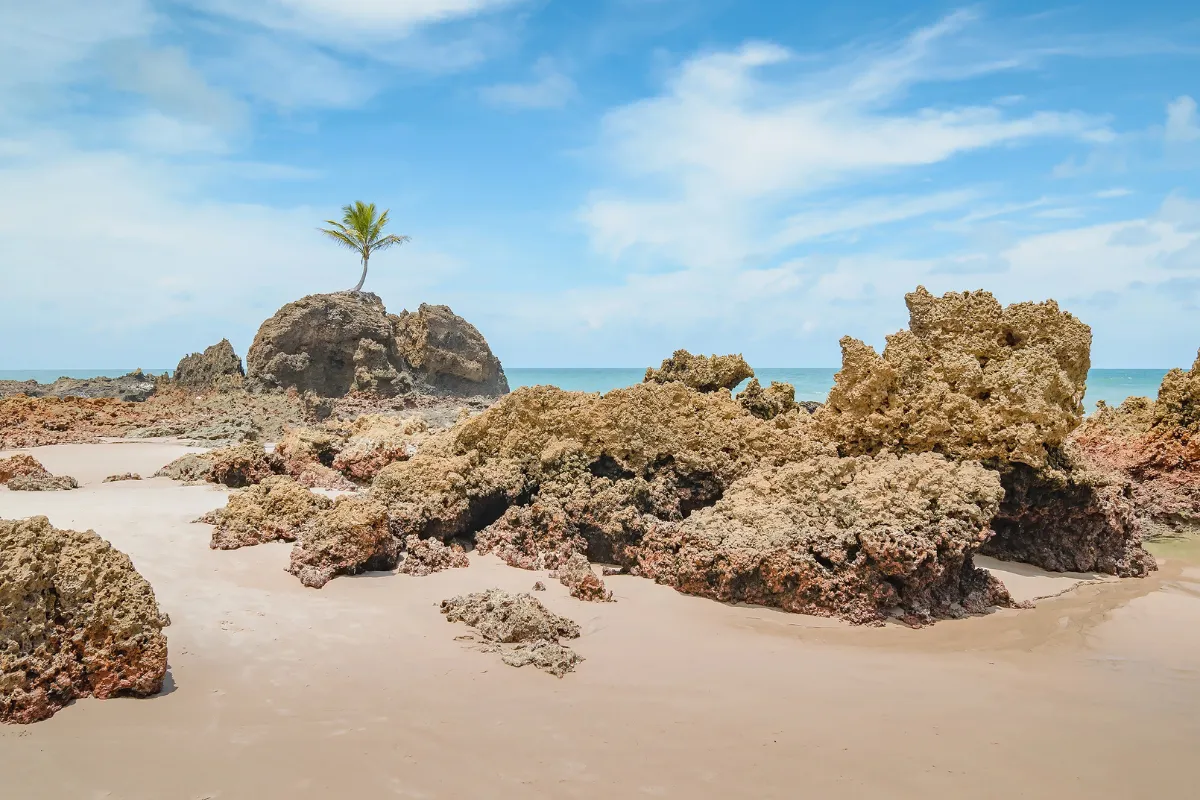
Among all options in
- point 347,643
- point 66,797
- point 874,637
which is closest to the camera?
point 66,797

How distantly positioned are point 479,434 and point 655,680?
172 inches

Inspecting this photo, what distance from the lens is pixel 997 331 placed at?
7816 mm

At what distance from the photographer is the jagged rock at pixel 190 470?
9.58 metres

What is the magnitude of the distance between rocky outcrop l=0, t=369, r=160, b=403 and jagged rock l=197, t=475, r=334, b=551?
17.8 meters

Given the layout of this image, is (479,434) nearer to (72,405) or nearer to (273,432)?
(273,432)

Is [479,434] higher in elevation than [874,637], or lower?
higher

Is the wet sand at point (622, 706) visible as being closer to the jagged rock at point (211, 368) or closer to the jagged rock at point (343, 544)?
the jagged rock at point (343, 544)

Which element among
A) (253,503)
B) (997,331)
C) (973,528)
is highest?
(997,331)

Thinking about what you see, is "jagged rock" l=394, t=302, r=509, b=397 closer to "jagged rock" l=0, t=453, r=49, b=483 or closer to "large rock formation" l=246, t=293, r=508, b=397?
"large rock formation" l=246, t=293, r=508, b=397

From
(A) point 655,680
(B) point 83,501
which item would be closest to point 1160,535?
(A) point 655,680

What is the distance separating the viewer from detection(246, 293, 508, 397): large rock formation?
19.9 m

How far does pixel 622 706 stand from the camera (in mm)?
A: 4070

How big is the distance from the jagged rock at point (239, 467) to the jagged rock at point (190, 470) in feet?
0.45

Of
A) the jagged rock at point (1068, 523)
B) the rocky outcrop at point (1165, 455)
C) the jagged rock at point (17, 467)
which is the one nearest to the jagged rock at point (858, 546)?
the jagged rock at point (1068, 523)
